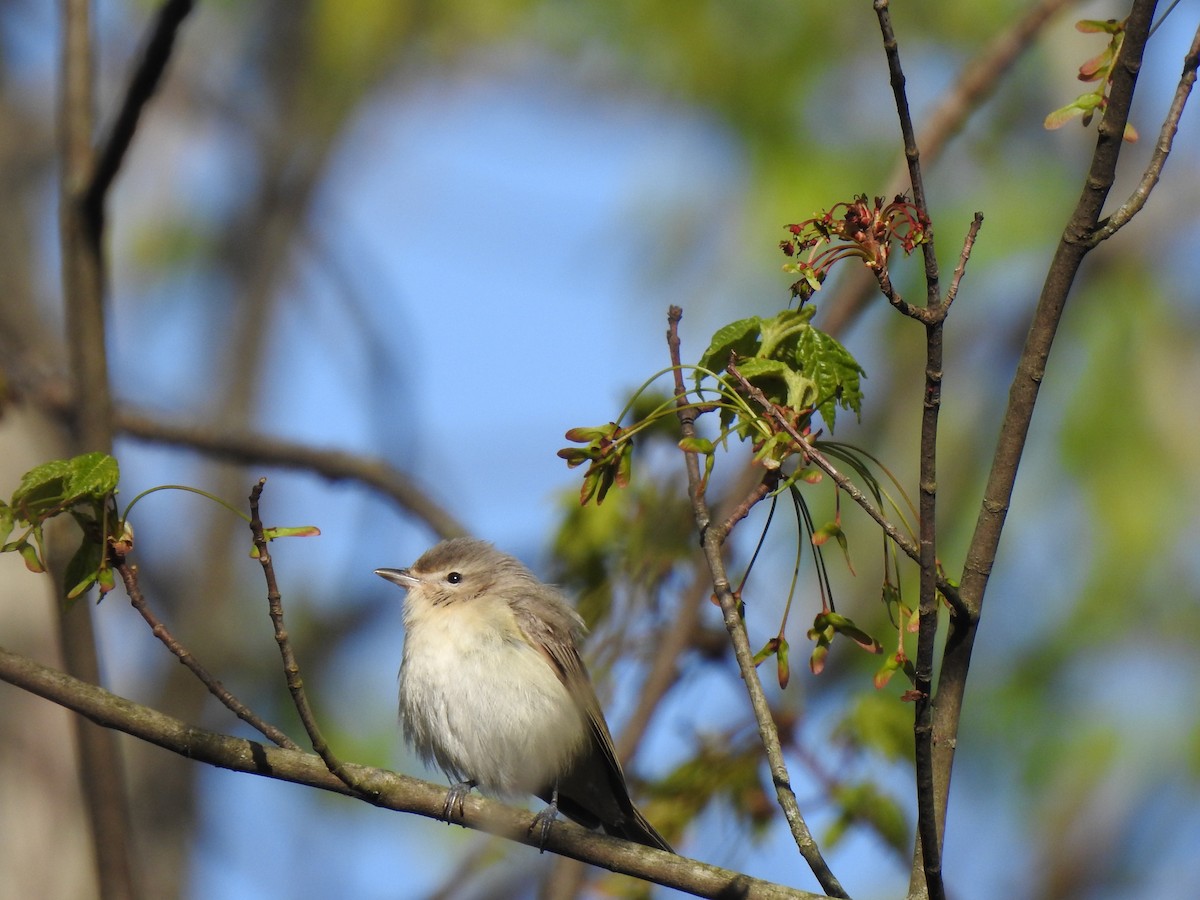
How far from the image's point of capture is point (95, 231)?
4086 millimetres

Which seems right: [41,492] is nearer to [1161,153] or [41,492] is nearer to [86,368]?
[86,368]

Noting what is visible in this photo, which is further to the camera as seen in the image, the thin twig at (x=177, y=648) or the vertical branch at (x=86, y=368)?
the vertical branch at (x=86, y=368)

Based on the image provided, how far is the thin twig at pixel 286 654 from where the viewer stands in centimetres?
251

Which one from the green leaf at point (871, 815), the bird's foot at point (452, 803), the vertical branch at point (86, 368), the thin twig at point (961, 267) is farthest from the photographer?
the green leaf at point (871, 815)

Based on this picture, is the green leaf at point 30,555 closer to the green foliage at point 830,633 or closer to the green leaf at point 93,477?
the green leaf at point 93,477

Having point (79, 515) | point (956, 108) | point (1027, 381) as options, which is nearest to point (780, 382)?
point (1027, 381)

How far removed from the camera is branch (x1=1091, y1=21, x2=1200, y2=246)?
254 cm

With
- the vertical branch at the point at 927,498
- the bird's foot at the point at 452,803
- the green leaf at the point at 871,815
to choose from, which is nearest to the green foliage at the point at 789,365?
the vertical branch at the point at 927,498

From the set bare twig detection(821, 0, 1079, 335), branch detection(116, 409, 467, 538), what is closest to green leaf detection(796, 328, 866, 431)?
bare twig detection(821, 0, 1079, 335)

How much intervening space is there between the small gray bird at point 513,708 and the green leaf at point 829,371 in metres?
2.30

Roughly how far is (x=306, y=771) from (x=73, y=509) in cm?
80

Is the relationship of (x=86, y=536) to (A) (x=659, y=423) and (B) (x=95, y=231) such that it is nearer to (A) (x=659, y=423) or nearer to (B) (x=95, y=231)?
(B) (x=95, y=231)

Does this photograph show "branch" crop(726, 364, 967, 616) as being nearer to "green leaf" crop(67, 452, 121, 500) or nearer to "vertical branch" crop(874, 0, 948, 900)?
"vertical branch" crop(874, 0, 948, 900)

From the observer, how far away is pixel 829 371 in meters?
2.74
